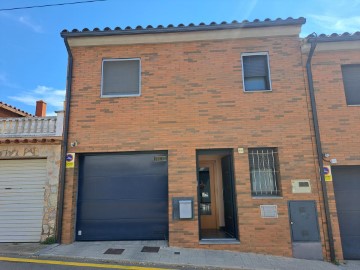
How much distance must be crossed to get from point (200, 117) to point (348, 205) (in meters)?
4.74

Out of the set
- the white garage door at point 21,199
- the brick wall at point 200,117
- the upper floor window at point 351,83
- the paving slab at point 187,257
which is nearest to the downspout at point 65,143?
the brick wall at point 200,117

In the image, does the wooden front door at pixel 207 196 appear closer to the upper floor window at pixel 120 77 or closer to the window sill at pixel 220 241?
the window sill at pixel 220 241

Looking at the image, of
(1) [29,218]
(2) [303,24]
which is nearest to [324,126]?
(2) [303,24]

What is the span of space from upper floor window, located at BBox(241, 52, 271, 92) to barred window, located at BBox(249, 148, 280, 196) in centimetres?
191

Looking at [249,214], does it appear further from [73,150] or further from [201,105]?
[73,150]

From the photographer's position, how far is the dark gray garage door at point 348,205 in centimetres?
675

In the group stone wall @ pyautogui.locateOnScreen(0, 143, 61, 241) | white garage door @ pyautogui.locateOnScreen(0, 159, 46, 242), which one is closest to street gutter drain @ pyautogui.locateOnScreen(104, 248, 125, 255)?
stone wall @ pyautogui.locateOnScreen(0, 143, 61, 241)

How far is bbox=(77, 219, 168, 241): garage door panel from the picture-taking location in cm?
715

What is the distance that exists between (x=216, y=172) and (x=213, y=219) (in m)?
1.62

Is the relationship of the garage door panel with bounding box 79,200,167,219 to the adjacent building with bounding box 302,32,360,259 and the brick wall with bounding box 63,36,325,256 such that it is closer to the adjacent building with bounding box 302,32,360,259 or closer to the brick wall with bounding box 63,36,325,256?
the brick wall with bounding box 63,36,325,256

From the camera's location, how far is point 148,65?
769 cm

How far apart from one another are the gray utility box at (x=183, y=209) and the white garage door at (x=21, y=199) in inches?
153

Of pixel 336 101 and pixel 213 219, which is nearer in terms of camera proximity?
pixel 336 101

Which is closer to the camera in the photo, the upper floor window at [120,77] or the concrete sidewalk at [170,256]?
the concrete sidewalk at [170,256]
